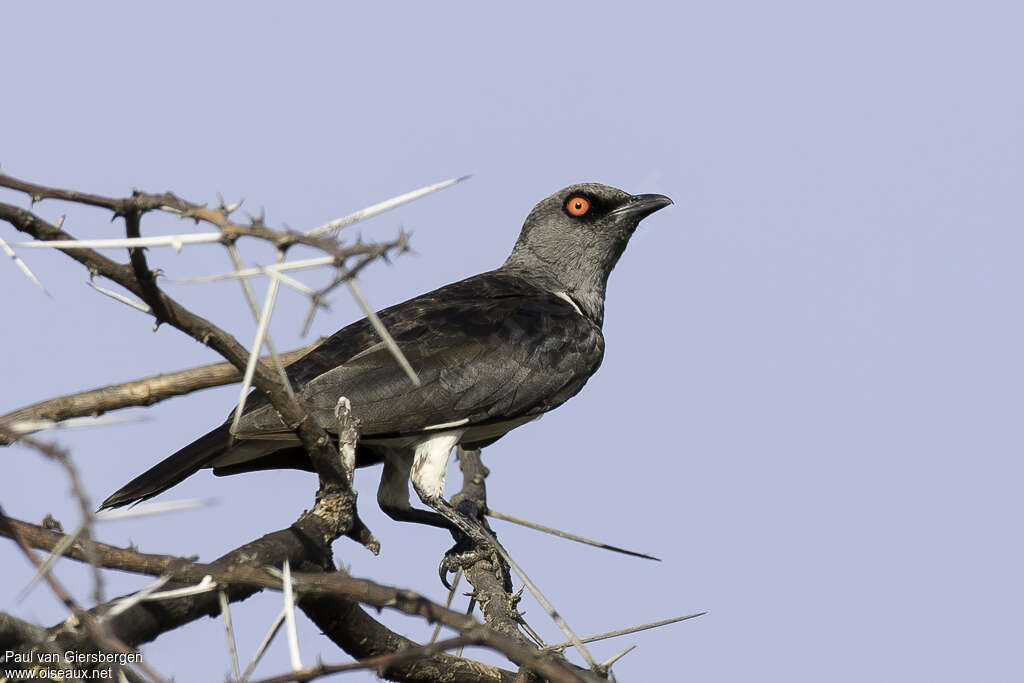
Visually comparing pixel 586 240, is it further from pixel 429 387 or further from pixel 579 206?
pixel 429 387

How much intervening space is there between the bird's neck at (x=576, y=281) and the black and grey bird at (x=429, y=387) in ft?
0.88

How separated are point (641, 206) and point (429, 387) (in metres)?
3.06

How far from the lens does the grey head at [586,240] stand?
9188 mm

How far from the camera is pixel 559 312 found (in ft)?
26.1

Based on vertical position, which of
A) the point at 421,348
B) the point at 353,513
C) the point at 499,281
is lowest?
the point at 353,513

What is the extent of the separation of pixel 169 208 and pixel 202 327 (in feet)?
1.64

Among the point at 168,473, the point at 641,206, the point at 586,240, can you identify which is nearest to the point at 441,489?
the point at 168,473

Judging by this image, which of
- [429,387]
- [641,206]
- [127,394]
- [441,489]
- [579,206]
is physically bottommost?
[441,489]

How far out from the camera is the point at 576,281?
9.23 meters

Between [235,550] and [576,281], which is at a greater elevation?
[576,281]

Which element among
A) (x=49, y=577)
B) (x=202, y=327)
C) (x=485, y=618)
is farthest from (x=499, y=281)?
(x=49, y=577)

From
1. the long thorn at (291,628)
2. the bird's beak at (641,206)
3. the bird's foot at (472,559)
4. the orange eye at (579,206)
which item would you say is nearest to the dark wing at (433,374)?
the bird's foot at (472,559)

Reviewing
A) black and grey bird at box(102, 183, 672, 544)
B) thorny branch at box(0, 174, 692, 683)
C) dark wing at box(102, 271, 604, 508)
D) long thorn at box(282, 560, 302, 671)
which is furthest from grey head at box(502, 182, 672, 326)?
long thorn at box(282, 560, 302, 671)

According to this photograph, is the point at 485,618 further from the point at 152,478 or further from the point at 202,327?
the point at 202,327
